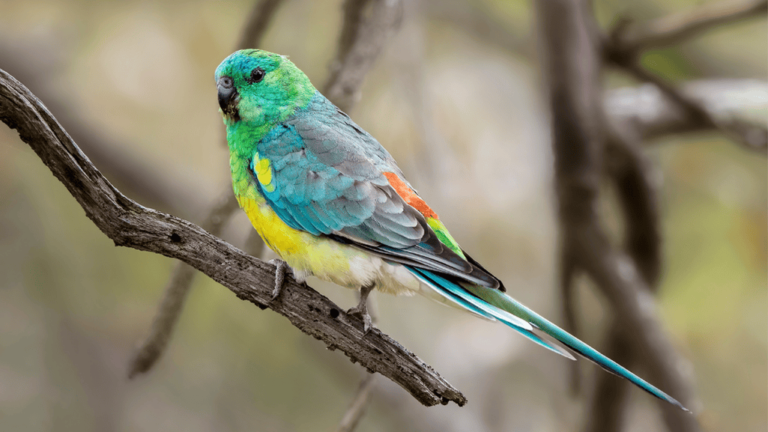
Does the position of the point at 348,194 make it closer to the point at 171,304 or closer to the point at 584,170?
the point at 171,304

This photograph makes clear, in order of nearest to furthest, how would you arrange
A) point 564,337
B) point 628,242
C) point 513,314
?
point 564,337 < point 513,314 < point 628,242

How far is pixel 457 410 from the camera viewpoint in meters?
4.34

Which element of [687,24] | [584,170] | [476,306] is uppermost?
[687,24]

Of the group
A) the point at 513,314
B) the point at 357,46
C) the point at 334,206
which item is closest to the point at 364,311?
the point at 334,206

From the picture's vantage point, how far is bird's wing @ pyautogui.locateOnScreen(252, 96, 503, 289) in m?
1.57

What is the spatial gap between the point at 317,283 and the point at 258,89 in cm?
241

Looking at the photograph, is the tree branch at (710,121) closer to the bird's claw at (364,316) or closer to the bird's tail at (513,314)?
the bird's tail at (513,314)

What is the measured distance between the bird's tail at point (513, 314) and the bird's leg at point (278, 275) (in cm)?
35

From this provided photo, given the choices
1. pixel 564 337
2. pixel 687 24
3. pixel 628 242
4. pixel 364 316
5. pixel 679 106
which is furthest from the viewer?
pixel 628 242

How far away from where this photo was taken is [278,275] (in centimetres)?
161

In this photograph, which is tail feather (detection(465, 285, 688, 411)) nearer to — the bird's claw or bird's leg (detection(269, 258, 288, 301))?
the bird's claw

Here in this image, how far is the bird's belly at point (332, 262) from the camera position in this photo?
163 cm

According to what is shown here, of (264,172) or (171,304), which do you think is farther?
(171,304)

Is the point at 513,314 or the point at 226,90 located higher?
the point at 226,90
